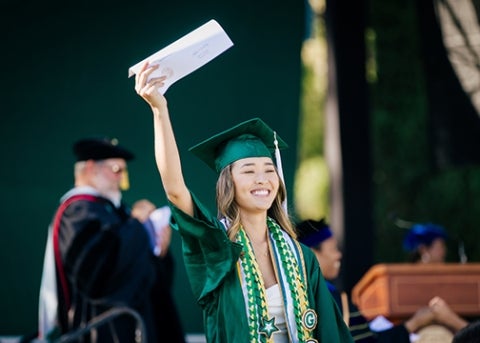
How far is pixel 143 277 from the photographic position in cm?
729

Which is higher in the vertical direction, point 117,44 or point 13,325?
point 117,44

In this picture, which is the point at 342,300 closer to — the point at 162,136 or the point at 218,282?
the point at 218,282

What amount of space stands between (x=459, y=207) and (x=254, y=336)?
672cm

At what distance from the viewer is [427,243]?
29.1 feet

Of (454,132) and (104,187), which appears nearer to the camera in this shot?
(104,187)

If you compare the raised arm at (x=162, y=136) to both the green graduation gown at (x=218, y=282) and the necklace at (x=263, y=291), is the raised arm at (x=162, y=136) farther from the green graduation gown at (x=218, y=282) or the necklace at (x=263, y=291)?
the necklace at (x=263, y=291)

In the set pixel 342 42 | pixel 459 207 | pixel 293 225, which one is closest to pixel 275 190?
pixel 293 225

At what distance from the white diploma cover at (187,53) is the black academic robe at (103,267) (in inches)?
125

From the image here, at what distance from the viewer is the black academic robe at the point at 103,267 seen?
279 inches

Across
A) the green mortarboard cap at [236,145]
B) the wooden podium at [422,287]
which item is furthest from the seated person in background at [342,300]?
the green mortarboard cap at [236,145]

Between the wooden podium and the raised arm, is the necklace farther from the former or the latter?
the wooden podium

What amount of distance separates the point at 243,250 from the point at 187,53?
2.78ft

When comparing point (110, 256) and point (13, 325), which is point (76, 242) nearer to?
point (110, 256)

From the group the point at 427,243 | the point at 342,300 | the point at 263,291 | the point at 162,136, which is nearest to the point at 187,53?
the point at 162,136
